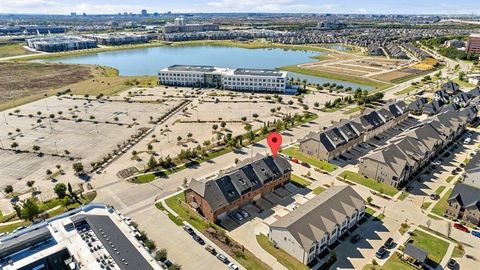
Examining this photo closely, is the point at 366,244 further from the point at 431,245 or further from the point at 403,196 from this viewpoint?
the point at 403,196

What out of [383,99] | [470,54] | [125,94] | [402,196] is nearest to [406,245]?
[402,196]

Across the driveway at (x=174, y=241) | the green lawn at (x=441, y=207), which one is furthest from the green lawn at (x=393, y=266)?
the driveway at (x=174, y=241)

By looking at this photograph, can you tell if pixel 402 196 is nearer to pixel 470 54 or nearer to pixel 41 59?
pixel 470 54

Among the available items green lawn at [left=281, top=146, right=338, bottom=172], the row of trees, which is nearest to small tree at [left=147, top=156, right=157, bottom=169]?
the row of trees

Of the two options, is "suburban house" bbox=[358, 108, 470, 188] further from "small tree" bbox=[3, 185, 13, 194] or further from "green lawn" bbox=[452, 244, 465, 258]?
"small tree" bbox=[3, 185, 13, 194]

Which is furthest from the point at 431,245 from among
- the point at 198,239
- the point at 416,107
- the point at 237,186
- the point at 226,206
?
the point at 416,107

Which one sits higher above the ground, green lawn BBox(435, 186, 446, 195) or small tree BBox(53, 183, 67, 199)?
small tree BBox(53, 183, 67, 199)
